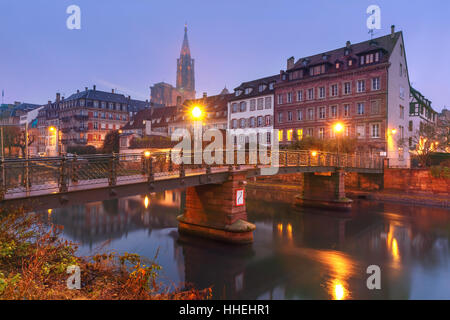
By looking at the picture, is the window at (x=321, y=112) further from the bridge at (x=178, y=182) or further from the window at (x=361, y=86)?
the bridge at (x=178, y=182)

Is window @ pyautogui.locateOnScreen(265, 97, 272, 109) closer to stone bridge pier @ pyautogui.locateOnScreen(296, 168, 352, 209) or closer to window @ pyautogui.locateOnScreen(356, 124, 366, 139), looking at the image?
window @ pyautogui.locateOnScreen(356, 124, 366, 139)

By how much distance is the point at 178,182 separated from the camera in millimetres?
13914

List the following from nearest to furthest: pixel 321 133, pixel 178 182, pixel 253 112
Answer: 1. pixel 178 182
2. pixel 321 133
3. pixel 253 112

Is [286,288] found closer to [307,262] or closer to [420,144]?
[307,262]

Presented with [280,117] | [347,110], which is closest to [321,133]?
[347,110]

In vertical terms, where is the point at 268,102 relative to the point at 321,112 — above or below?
above

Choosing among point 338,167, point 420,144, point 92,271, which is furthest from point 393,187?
point 92,271

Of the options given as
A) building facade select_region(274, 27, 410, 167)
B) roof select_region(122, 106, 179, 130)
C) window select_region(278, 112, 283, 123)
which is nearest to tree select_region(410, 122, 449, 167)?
building facade select_region(274, 27, 410, 167)

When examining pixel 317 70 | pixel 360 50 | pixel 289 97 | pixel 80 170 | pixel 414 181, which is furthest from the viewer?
pixel 289 97

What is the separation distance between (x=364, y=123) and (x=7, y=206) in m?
38.8

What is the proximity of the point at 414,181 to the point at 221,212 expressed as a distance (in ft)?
79.3

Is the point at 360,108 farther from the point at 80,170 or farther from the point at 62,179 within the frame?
the point at 62,179

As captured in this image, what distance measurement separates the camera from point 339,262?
14930mm

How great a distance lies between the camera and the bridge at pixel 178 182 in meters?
9.45
